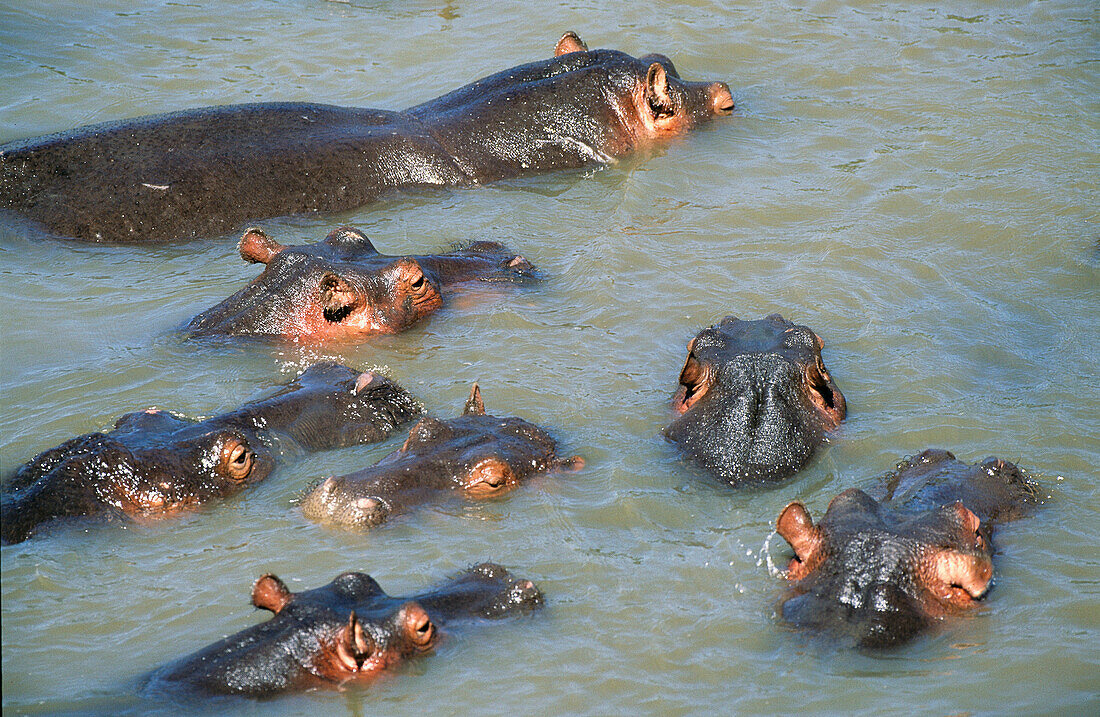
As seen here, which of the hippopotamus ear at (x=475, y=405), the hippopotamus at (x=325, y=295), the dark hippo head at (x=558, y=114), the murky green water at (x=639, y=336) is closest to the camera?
the murky green water at (x=639, y=336)

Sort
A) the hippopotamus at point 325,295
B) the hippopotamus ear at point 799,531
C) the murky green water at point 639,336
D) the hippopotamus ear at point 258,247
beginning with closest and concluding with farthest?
the murky green water at point 639,336
the hippopotamus ear at point 799,531
the hippopotamus at point 325,295
the hippopotamus ear at point 258,247

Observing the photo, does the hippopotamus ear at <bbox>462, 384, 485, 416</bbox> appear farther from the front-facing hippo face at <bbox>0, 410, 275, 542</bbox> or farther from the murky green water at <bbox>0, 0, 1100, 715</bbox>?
the front-facing hippo face at <bbox>0, 410, 275, 542</bbox>

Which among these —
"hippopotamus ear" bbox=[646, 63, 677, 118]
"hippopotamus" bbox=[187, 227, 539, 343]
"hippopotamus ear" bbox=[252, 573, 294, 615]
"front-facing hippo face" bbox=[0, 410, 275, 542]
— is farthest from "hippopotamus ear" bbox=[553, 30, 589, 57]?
"hippopotamus ear" bbox=[252, 573, 294, 615]

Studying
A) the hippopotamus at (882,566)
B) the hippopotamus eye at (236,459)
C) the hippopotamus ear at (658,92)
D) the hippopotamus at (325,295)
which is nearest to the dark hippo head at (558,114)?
the hippopotamus ear at (658,92)

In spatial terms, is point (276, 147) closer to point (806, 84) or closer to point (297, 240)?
point (297, 240)

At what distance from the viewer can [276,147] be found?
8062 mm

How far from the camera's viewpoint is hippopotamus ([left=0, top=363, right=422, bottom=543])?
4.98 metres

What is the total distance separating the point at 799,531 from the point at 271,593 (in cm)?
191

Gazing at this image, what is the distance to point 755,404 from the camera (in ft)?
17.8

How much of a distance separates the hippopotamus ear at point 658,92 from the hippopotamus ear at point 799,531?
4971 millimetres

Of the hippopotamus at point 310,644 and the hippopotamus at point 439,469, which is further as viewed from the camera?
the hippopotamus at point 439,469

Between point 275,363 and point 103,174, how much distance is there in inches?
87.9

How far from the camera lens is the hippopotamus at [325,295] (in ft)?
21.4

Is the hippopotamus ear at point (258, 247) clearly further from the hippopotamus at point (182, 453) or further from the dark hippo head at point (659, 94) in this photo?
the dark hippo head at point (659, 94)
